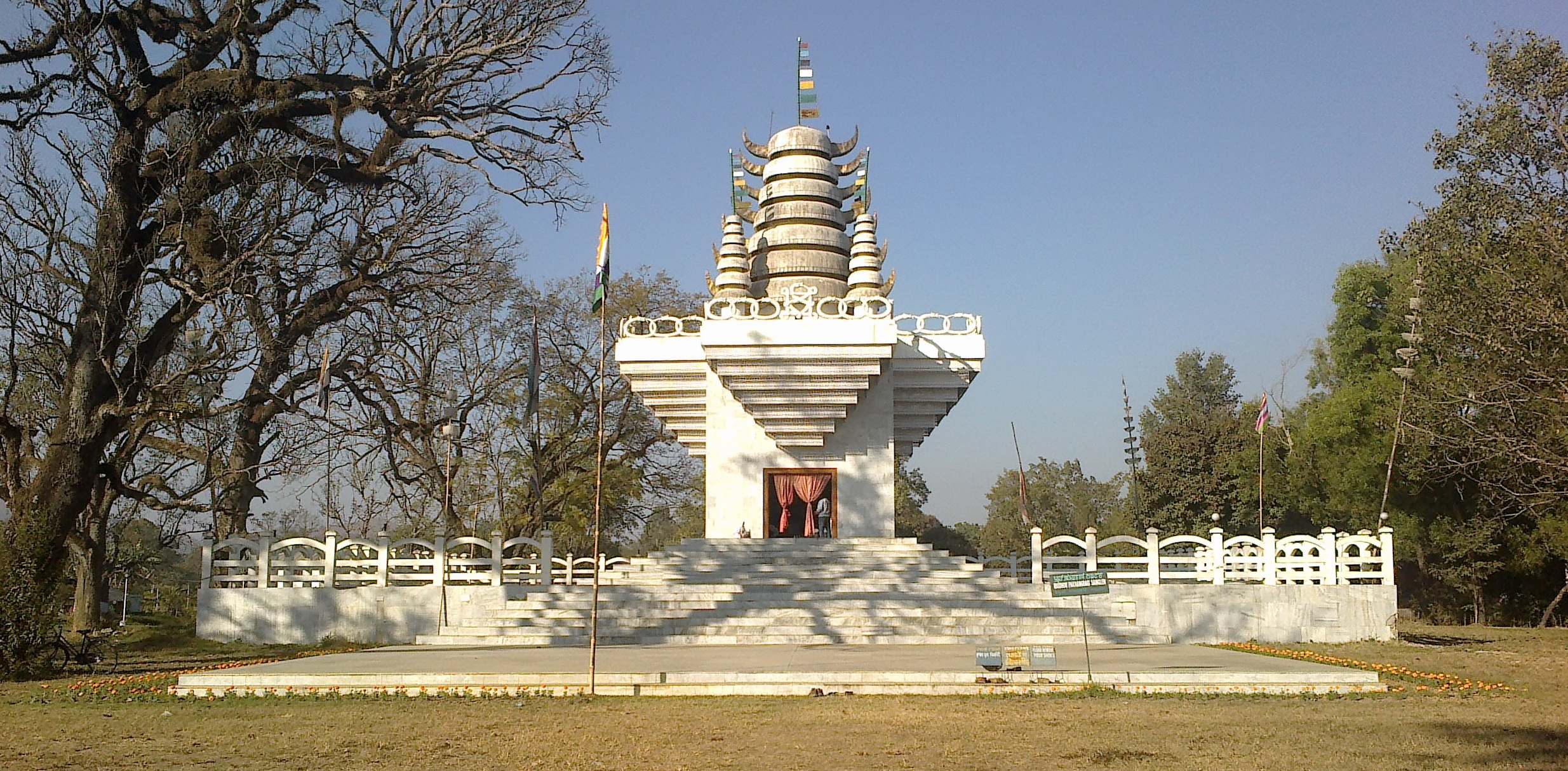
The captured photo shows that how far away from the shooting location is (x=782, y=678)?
13164 millimetres

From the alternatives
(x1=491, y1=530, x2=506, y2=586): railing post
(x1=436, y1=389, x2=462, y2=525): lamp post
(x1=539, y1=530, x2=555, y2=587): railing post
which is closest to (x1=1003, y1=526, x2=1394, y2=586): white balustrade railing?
(x1=539, y1=530, x2=555, y2=587): railing post

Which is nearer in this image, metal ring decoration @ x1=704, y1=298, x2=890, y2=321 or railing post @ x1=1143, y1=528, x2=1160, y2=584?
railing post @ x1=1143, y1=528, x2=1160, y2=584

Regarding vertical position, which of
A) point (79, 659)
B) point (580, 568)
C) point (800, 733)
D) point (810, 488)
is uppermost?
point (810, 488)

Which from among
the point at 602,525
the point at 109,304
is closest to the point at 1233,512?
the point at 602,525

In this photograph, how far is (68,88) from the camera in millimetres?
19500

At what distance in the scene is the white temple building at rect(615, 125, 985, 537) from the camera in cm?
2409

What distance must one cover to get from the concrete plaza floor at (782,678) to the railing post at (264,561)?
7.19 m

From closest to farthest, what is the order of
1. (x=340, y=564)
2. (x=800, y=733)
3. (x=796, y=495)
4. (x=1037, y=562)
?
(x=800, y=733) → (x=1037, y=562) → (x=340, y=564) → (x=796, y=495)

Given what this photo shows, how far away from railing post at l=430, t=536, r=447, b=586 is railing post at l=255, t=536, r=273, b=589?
299cm

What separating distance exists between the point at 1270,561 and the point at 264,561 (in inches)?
712

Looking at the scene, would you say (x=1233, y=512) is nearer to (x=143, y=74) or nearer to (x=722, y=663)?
(x=722, y=663)

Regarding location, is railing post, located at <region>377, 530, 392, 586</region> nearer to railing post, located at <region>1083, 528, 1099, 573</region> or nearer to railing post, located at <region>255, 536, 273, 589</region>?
railing post, located at <region>255, 536, 273, 589</region>

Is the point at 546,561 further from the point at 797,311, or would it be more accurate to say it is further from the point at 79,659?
the point at 79,659

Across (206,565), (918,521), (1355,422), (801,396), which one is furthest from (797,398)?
(918,521)
